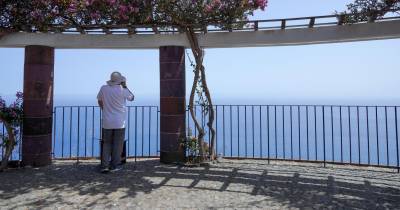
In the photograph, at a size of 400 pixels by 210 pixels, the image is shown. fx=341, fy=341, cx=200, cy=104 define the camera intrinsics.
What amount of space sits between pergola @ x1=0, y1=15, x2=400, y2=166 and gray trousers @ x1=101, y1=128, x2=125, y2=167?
1339mm

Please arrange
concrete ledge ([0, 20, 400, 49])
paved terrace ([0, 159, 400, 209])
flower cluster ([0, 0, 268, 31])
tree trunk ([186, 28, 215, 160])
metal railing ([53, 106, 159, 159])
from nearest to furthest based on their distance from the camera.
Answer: paved terrace ([0, 159, 400, 209]) < flower cluster ([0, 0, 268, 31]) < concrete ledge ([0, 20, 400, 49]) < tree trunk ([186, 28, 215, 160]) < metal railing ([53, 106, 159, 159])

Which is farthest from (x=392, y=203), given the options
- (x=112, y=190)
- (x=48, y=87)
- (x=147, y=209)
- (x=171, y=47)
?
(x=48, y=87)

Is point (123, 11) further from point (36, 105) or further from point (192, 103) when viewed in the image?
point (36, 105)

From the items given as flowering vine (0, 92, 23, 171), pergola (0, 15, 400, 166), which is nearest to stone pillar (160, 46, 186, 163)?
pergola (0, 15, 400, 166)

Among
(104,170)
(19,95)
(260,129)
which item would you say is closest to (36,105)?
(19,95)

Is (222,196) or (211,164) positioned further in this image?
(211,164)

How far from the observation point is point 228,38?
24.0 ft

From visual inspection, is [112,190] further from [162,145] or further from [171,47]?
[171,47]

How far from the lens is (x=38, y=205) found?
4371 millimetres

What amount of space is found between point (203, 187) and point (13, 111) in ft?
13.9

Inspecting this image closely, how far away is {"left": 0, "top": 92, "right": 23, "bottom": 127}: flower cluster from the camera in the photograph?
21.9 ft

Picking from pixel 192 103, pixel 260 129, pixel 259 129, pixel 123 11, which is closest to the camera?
pixel 123 11

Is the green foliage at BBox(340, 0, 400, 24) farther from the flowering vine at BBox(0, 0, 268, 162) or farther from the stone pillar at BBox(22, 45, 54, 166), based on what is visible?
the stone pillar at BBox(22, 45, 54, 166)

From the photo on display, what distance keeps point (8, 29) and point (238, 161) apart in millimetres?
5381
